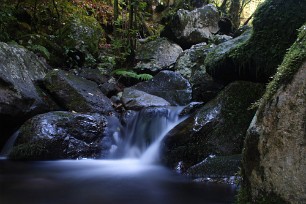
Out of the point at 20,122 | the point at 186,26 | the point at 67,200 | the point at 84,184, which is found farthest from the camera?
the point at 186,26

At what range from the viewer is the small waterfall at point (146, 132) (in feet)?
18.1

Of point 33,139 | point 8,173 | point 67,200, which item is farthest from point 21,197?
point 33,139

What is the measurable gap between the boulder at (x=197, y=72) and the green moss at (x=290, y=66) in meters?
3.85

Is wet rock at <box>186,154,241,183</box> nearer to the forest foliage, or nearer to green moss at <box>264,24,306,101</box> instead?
green moss at <box>264,24,306,101</box>

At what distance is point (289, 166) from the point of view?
1.74 metres

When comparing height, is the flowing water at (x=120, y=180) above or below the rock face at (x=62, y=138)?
below

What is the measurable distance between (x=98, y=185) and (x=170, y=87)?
4.34 metres

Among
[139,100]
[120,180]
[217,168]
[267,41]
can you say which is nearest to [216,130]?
[217,168]

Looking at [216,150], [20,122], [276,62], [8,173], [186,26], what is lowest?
[8,173]

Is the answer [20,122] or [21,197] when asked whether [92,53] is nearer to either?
[20,122]

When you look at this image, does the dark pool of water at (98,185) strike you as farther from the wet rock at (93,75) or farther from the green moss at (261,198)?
the wet rock at (93,75)

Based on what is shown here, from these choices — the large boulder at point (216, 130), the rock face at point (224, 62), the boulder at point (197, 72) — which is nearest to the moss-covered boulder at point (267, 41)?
the rock face at point (224, 62)

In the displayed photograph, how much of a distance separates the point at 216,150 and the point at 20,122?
11.8ft

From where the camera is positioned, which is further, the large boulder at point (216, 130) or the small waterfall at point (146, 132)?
the small waterfall at point (146, 132)
